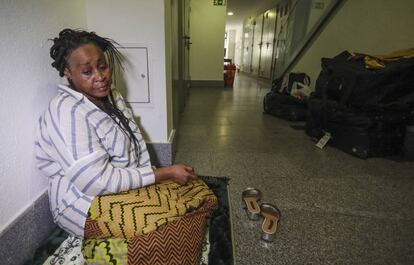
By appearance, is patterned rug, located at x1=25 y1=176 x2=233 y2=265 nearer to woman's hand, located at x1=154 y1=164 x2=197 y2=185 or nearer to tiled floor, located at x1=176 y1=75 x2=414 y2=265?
tiled floor, located at x1=176 y1=75 x2=414 y2=265

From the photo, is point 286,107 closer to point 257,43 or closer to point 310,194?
point 310,194

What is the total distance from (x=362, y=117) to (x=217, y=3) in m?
4.56

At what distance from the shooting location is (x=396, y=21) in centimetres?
211

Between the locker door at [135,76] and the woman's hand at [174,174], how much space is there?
2.09ft

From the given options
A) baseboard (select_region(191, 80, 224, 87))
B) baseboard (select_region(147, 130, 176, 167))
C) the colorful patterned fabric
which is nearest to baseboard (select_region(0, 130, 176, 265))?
the colorful patterned fabric

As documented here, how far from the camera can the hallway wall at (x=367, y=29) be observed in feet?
6.73

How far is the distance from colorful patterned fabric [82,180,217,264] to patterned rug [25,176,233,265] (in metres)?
0.11

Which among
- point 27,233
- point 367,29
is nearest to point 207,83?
point 367,29

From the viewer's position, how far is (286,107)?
2762mm

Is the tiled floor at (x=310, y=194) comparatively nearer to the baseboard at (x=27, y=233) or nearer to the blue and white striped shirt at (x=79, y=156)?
the blue and white striped shirt at (x=79, y=156)

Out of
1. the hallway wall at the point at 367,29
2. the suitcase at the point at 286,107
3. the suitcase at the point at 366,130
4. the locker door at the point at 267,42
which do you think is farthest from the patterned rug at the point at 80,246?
the locker door at the point at 267,42

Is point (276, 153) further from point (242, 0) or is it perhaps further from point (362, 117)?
point (242, 0)

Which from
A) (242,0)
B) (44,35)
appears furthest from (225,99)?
(242,0)

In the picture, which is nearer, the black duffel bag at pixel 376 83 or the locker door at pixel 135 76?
the locker door at pixel 135 76
